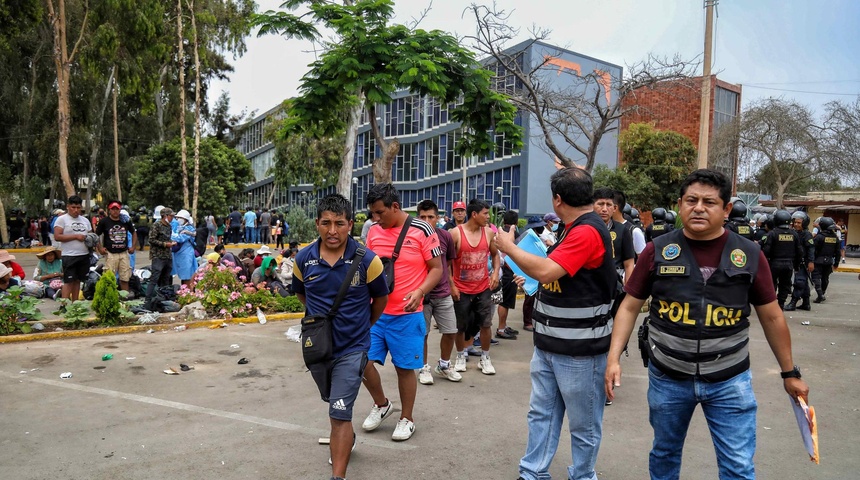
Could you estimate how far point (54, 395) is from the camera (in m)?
5.45

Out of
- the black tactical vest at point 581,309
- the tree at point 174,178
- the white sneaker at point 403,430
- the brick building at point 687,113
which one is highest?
the brick building at point 687,113

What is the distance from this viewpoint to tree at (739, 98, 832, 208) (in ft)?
101

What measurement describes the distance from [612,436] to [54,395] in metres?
4.82

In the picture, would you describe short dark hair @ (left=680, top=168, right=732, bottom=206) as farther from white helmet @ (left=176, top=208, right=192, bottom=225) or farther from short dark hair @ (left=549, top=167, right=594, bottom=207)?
white helmet @ (left=176, top=208, right=192, bottom=225)

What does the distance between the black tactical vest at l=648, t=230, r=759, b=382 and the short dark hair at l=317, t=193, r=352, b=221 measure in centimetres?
185

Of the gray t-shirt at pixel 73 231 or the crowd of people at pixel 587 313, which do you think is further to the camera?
the gray t-shirt at pixel 73 231

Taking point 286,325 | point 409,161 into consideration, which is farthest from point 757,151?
point 286,325

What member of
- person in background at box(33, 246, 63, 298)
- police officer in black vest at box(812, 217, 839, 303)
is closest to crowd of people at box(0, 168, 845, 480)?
person in background at box(33, 246, 63, 298)

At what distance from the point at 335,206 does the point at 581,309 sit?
1.57m

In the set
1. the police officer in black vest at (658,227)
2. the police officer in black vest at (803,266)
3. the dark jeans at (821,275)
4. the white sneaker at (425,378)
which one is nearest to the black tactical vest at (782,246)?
the police officer in black vest at (803,266)

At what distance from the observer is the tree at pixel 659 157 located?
31547mm

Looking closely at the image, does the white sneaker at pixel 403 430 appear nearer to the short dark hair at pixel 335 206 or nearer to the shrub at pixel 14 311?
the short dark hair at pixel 335 206

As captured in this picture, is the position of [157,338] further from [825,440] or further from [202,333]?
[825,440]

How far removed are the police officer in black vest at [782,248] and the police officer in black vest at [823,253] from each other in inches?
78.6
